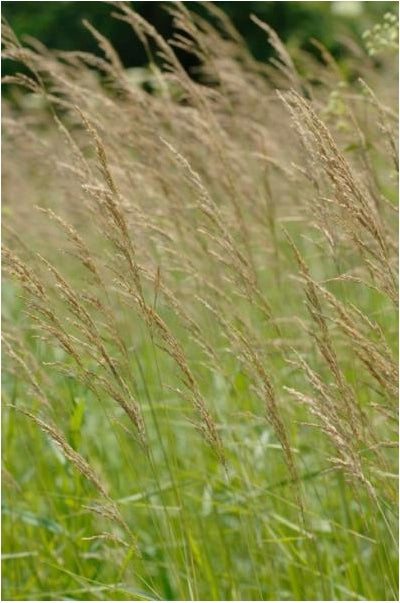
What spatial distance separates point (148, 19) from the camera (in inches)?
579

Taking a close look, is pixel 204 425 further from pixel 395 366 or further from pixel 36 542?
pixel 36 542

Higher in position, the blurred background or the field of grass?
the field of grass

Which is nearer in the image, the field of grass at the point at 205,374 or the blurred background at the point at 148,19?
the field of grass at the point at 205,374

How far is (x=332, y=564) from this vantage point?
2777 millimetres

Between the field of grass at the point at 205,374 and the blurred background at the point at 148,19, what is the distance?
10.8 m

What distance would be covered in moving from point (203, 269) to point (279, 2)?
1230 cm

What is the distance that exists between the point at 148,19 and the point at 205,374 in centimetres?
1178

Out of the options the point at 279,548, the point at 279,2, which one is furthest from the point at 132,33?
the point at 279,548

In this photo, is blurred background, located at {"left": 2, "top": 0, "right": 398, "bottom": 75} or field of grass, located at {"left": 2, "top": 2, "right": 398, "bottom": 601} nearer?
field of grass, located at {"left": 2, "top": 2, "right": 398, "bottom": 601}

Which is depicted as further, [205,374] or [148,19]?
[148,19]

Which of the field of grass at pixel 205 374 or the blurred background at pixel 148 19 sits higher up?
the field of grass at pixel 205 374

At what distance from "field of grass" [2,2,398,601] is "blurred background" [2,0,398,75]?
10.8 metres

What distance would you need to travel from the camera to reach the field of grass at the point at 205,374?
1971mm

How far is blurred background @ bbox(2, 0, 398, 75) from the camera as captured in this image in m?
14.6
